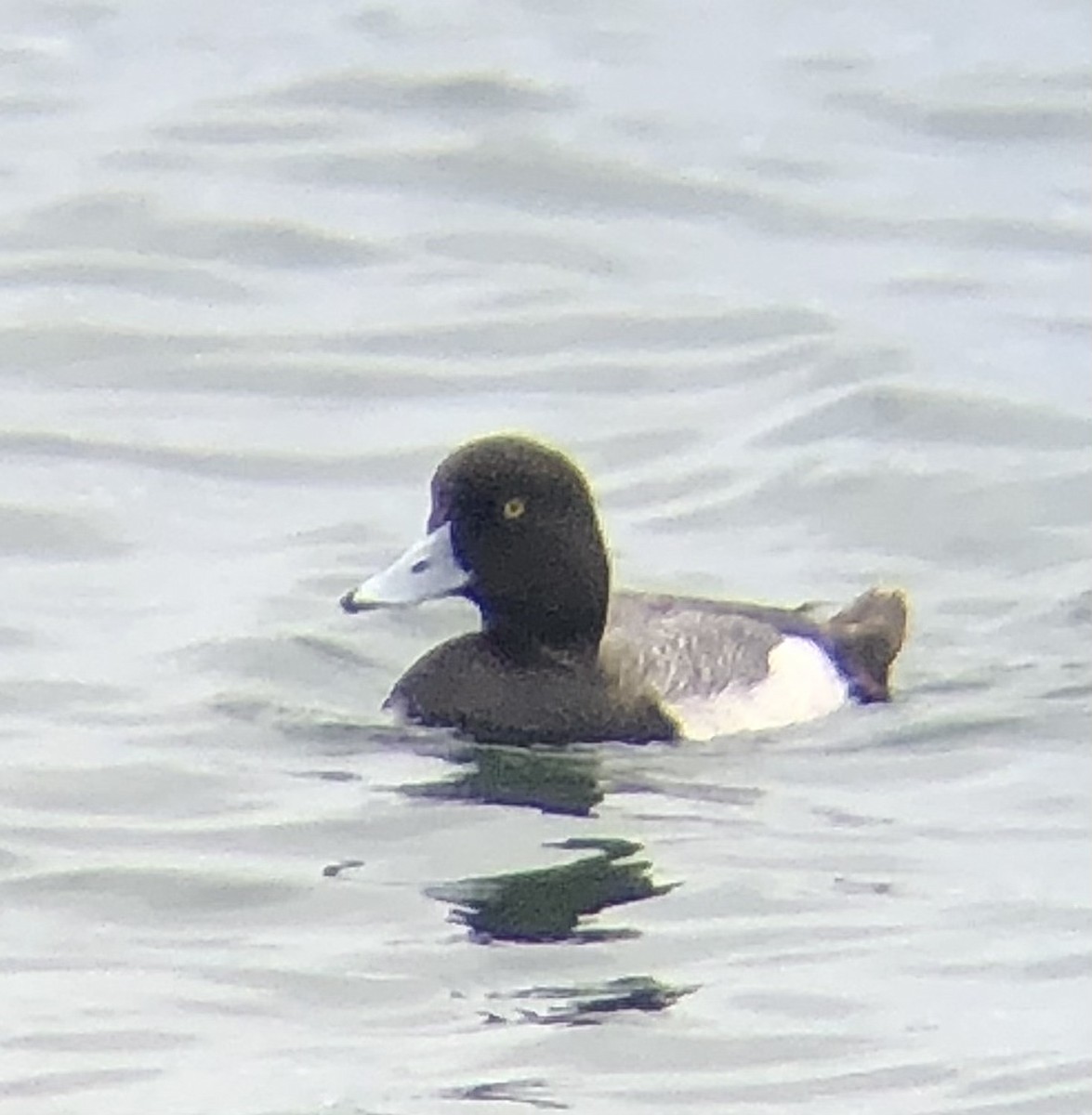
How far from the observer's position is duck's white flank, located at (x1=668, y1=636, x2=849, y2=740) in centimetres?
1270

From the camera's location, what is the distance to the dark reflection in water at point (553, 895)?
34.5 feet

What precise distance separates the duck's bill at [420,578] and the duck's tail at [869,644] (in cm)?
126

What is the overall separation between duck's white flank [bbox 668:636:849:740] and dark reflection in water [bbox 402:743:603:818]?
0.44 meters

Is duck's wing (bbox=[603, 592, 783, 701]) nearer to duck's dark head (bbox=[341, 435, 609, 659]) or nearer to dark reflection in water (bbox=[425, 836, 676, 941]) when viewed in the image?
duck's dark head (bbox=[341, 435, 609, 659])

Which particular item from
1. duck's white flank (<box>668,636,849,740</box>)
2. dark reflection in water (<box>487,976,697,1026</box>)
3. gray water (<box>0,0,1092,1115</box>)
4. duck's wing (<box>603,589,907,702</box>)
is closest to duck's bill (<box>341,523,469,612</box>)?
gray water (<box>0,0,1092,1115</box>)

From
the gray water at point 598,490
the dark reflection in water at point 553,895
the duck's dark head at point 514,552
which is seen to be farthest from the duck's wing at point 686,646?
the dark reflection in water at point 553,895

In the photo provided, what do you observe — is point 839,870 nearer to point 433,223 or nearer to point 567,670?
point 567,670

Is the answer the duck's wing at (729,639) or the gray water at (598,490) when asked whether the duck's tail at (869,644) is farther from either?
the gray water at (598,490)

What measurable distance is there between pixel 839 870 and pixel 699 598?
263 centimetres

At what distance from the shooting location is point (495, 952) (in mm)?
10258

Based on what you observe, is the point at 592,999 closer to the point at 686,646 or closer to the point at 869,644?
the point at 686,646

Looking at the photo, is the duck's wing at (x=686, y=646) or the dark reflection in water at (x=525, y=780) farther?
the duck's wing at (x=686, y=646)

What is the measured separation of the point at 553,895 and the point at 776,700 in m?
2.11

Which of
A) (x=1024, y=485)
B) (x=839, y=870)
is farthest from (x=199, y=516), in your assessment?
(x=839, y=870)
